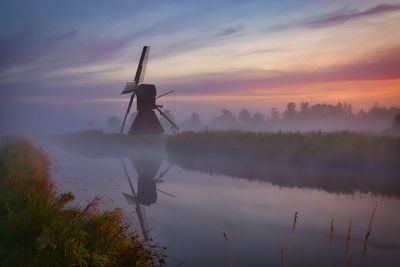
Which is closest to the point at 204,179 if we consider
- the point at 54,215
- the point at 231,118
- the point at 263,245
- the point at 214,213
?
the point at 214,213

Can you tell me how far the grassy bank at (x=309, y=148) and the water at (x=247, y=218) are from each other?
17.9 feet

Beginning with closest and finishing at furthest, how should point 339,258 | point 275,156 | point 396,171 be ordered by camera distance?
point 339,258 → point 396,171 → point 275,156

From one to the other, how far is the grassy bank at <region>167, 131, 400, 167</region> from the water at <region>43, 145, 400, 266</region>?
5.46 m

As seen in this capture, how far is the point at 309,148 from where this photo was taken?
19.5 meters

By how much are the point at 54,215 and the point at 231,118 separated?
124 meters

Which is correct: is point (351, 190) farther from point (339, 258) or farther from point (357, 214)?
point (339, 258)

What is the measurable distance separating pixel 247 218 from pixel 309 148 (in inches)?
469

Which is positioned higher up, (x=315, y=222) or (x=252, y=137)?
(x=252, y=137)

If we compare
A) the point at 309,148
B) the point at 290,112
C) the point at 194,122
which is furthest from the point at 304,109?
the point at 309,148

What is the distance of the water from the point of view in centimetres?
662

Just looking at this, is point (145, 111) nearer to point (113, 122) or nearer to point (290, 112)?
point (290, 112)

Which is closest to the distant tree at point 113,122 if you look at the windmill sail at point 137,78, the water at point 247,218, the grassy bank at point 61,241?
the windmill sail at point 137,78

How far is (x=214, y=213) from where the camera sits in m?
9.99

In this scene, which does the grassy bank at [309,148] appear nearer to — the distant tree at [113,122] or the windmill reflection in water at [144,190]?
the windmill reflection in water at [144,190]
